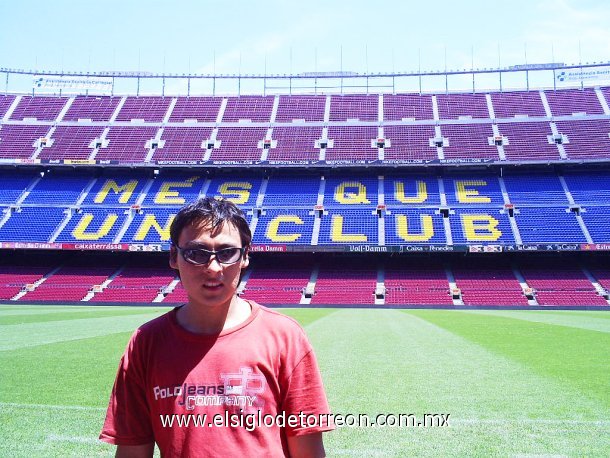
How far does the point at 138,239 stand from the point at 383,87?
29.6 m

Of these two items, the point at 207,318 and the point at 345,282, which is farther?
the point at 345,282

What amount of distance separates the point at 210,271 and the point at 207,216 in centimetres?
29

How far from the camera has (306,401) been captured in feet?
8.11

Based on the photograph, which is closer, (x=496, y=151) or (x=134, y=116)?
(x=496, y=151)

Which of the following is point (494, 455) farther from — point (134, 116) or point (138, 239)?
point (134, 116)

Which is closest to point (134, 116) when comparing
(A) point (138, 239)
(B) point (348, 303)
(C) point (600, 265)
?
(A) point (138, 239)

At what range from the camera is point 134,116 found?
5081cm

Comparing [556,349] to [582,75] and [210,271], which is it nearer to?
[210,271]

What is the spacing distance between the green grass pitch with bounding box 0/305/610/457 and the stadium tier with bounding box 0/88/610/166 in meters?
31.9

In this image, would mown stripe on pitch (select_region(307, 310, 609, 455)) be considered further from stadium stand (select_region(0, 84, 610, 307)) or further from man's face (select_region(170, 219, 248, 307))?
stadium stand (select_region(0, 84, 610, 307))

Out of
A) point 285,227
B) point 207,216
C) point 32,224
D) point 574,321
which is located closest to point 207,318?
point 207,216

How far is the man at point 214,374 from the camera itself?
241cm

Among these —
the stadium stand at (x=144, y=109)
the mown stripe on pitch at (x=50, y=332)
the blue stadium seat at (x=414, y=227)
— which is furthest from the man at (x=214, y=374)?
the stadium stand at (x=144, y=109)

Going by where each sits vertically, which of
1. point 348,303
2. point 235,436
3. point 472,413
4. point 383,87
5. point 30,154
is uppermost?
point 383,87
